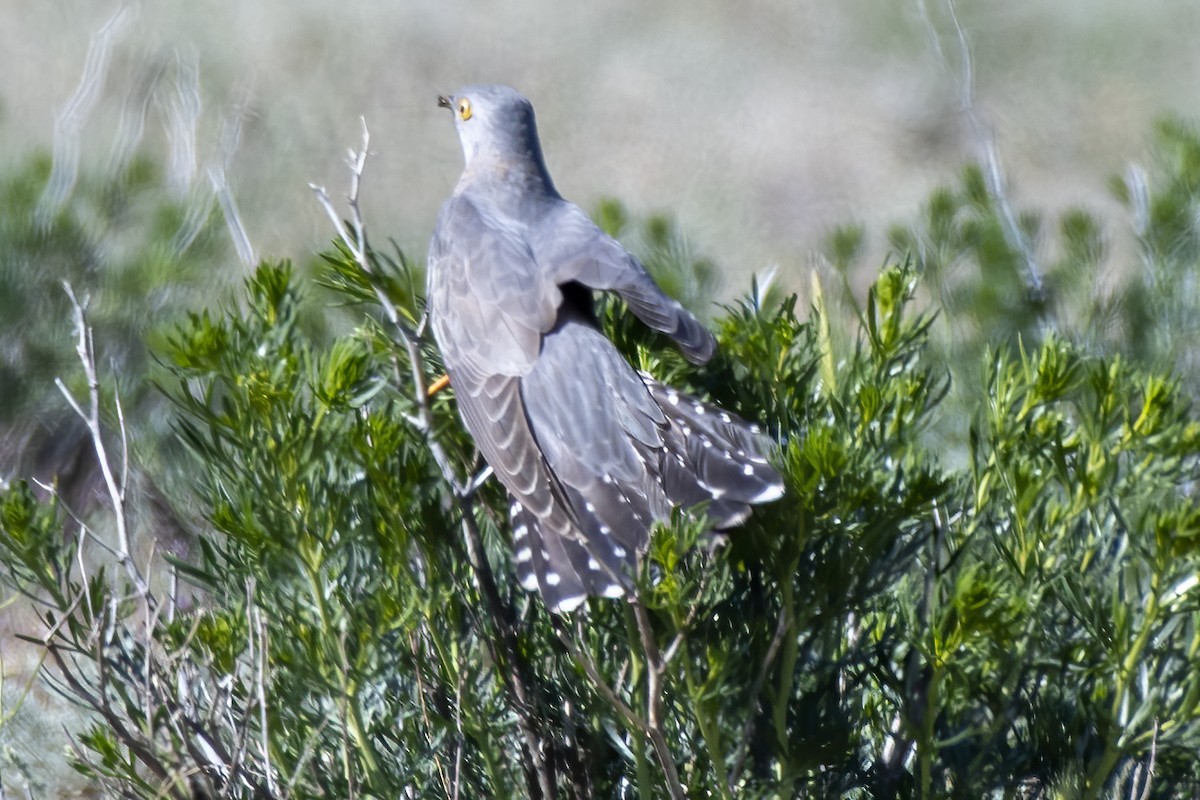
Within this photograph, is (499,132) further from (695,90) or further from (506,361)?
(695,90)

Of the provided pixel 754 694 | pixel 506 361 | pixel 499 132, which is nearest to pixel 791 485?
pixel 754 694

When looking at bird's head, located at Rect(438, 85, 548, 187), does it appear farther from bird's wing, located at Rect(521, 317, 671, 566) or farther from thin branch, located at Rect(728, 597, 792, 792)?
thin branch, located at Rect(728, 597, 792, 792)

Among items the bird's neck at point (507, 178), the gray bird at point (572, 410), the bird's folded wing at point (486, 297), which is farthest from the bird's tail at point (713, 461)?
the bird's neck at point (507, 178)

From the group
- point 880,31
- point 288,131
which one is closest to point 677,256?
point 288,131

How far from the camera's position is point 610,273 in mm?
2182

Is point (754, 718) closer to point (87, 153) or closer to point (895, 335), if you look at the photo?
point (895, 335)

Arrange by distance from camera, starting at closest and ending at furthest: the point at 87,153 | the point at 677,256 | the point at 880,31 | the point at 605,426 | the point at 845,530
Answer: the point at 845,530, the point at 605,426, the point at 677,256, the point at 87,153, the point at 880,31

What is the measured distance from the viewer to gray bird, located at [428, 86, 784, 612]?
183 centimetres

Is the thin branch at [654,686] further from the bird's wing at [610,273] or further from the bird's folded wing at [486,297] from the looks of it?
the bird's folded wing at [486,297]

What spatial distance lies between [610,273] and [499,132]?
44.6 inches

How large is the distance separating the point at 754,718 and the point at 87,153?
643cm

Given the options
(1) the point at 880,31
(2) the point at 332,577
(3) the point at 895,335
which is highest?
Result: (1) the point at 880,31

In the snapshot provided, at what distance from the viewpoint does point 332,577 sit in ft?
5.96

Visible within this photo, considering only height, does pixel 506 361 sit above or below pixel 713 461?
above
